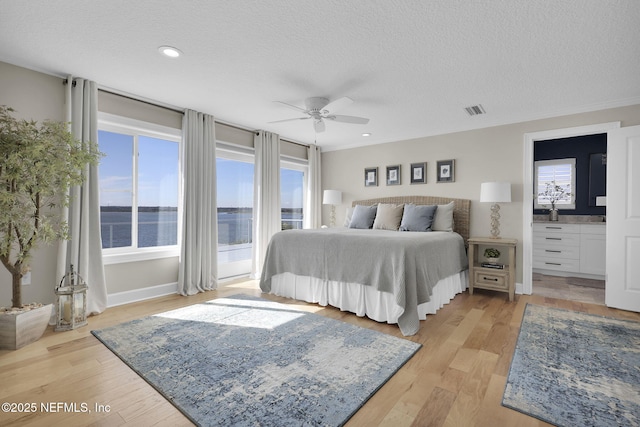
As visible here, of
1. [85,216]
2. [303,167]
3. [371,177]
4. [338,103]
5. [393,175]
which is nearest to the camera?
[85,216]

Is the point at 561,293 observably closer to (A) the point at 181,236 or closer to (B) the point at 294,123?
(B) the point at 294,123

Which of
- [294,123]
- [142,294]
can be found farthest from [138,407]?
[294,123]

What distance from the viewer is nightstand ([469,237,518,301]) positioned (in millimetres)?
3838

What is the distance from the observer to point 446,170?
488 centimetres

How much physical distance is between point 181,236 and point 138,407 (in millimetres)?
2617

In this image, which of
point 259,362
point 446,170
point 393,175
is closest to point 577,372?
point 259,362

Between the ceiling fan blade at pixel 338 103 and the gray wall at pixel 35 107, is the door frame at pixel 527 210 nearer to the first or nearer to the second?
the ceiling fan blade at pixel 338 103

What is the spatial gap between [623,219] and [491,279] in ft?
4.97

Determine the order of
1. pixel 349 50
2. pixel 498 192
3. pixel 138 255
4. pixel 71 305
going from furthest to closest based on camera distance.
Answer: pixel 498 192 → pixel 138 255 → pixel 71 305 → pixel 349 50

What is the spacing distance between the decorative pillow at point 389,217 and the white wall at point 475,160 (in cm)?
69

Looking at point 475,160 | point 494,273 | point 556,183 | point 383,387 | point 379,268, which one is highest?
point 475,160

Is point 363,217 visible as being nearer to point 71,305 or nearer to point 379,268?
point 379,268

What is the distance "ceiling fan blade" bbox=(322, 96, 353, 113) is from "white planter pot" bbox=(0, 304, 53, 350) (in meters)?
3.26

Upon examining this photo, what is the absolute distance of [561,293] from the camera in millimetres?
4180
